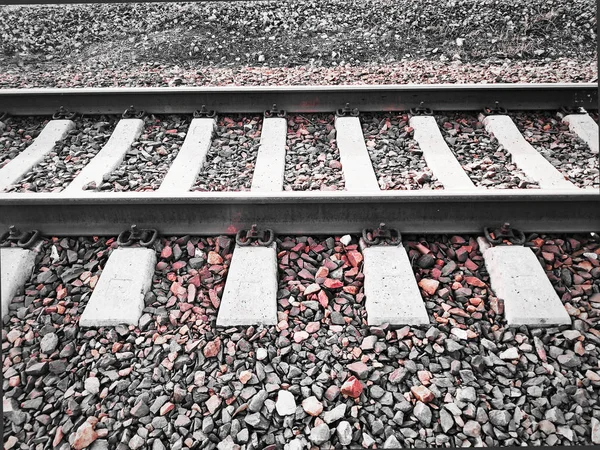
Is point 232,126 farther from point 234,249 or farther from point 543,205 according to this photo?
point 543,205

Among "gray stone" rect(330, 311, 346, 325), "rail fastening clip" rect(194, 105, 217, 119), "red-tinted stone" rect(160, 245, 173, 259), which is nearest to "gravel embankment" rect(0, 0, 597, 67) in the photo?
"rail fastening clip" rect(194, 105, 217, 119)

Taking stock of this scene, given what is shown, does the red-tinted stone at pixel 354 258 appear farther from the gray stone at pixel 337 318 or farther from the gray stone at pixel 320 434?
the gray stone at pixel 320 434

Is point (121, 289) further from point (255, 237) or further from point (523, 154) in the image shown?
point (523, 154)

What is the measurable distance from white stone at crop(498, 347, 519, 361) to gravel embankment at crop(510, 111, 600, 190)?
5.87 ft

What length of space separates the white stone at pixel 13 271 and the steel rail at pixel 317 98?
222 cm

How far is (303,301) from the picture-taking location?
264 cm

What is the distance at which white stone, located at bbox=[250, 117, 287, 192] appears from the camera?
347 centimetres

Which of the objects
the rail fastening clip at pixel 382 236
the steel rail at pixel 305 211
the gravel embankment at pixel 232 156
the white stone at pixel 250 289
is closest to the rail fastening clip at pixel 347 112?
the gravel embankment at pixel 232 156

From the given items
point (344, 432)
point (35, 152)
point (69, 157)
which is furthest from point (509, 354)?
point (35, 152)

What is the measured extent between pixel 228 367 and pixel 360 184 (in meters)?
1.75

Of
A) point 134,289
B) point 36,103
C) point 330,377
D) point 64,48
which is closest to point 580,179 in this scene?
point 330,377

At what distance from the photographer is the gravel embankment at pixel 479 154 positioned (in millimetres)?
3516

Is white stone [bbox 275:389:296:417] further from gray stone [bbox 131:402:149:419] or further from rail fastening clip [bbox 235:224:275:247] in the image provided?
→ rail fastening clip [bbox 235:224:275:247]

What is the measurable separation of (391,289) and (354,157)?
60.2 inches
